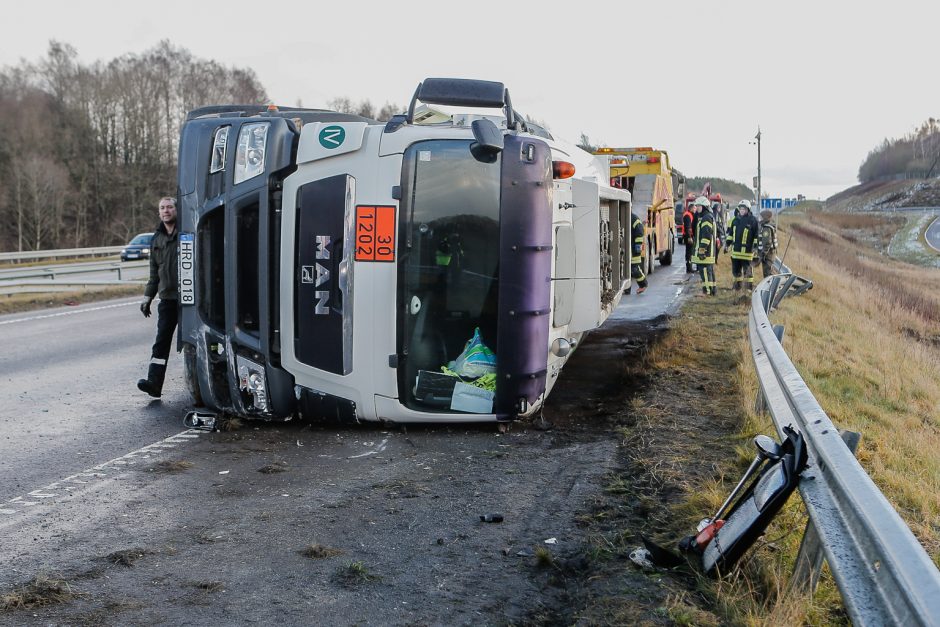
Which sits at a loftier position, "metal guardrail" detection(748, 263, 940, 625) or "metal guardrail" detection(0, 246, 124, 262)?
"metal guardrail" detection(0, 246, 124, 262)

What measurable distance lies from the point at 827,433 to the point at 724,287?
1420 centimetres

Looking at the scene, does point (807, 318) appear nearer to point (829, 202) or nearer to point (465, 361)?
point (465, 361)

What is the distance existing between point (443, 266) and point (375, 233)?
51 cm

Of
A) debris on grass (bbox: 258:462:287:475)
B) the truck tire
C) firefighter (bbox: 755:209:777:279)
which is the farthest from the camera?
the truck tire

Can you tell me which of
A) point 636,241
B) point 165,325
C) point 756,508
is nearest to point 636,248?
point 636,241

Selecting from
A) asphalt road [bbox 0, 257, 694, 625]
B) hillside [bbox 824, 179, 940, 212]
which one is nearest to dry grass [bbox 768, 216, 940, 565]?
asphalt road [bbox 0, 257, 694, 625]

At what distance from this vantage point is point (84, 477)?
5.22 metres

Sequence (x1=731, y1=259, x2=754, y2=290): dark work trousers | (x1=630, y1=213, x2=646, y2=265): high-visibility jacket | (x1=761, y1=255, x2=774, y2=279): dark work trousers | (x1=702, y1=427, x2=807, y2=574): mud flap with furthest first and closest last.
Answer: (x1=761, y1=255, x2=774, y2=279): dark work trousers → (x1=731, y1=259, x2=754, y2=290): dark work trousers → (x1=630, y1=213, x2=646, y2=265): high-visibility jacket → (x1=702, y1=427, x2=807, y2=574): mud flap

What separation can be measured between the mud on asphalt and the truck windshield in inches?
19.5

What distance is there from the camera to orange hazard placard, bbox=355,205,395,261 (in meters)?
6.02

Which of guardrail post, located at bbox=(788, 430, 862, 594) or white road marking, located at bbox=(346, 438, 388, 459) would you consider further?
white road marking, located at bbox=(346, 438, 388, 459)

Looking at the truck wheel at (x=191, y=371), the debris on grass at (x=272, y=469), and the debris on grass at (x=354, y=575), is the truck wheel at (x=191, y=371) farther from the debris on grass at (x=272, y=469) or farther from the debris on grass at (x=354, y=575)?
the debris on grass at (x=354, y=575)

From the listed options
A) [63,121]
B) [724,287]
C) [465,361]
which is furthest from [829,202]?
[465,361]

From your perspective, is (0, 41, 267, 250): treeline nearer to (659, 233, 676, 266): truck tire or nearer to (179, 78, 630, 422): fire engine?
(659, 233, 676, 266): truck tire
